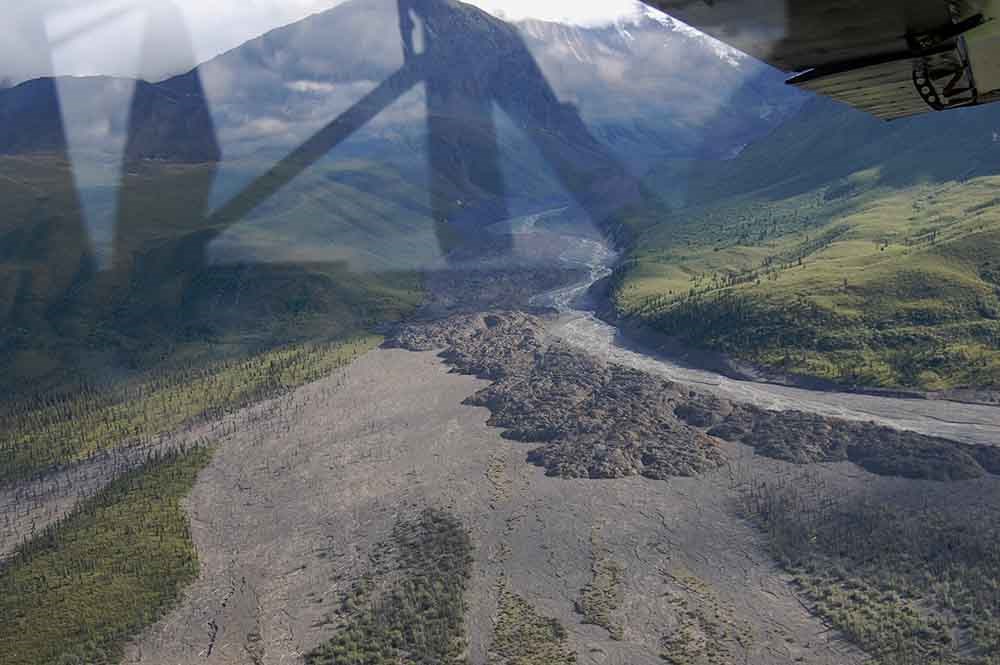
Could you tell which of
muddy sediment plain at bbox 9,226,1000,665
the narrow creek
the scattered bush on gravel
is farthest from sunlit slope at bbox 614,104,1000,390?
the scattered bush on gravel

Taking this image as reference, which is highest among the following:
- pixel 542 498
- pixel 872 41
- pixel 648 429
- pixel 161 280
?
pixel 872 41

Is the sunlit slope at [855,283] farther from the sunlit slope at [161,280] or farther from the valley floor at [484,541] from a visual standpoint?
the sunlit slope at [161,280]

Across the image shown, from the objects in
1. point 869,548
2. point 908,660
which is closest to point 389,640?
point 908,660

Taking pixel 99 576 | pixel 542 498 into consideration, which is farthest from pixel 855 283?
pixel 99 576

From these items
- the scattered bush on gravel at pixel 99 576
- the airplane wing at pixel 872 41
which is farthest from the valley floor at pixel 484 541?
the airplane wing at pixel 872 41

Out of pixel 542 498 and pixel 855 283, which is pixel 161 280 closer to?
pixel 542 498

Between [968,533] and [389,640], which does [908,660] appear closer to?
[968,533]
